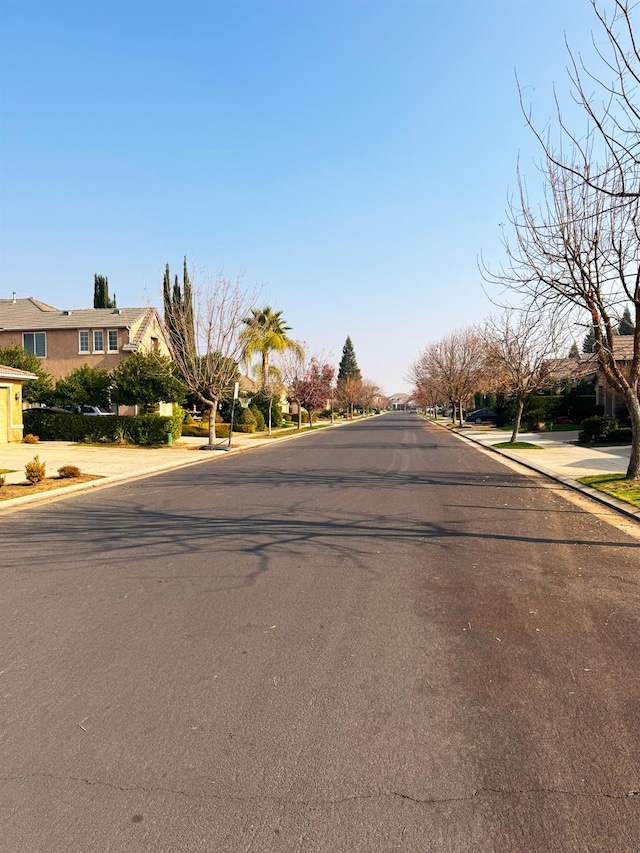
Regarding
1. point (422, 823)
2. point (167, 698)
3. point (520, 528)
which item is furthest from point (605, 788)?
point (520, 528)

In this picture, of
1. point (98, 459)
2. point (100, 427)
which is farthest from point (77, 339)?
point (98, 459)

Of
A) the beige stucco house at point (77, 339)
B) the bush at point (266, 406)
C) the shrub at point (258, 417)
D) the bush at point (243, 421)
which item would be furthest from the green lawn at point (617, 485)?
the bush at point (266, 406)

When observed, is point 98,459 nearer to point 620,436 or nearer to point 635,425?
point 635,425

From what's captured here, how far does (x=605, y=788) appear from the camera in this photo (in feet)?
9.24

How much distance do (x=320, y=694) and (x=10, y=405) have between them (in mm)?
27742

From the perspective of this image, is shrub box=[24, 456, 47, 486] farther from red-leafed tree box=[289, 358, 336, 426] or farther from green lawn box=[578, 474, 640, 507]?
red-leafed tree box=[289, 358, 336, 426]

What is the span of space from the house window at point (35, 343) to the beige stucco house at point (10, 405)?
1029cm

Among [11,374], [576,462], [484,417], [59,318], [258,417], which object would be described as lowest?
[576,462]

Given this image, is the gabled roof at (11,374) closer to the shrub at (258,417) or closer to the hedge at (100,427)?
the hedge at (100,427)

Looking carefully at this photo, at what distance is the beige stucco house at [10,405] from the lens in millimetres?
26938

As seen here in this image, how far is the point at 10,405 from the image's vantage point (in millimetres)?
27406

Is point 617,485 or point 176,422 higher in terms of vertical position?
point 176,422

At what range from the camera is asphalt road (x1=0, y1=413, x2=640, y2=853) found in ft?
8.65

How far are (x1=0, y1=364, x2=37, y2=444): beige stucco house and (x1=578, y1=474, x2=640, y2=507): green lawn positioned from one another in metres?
24.1
